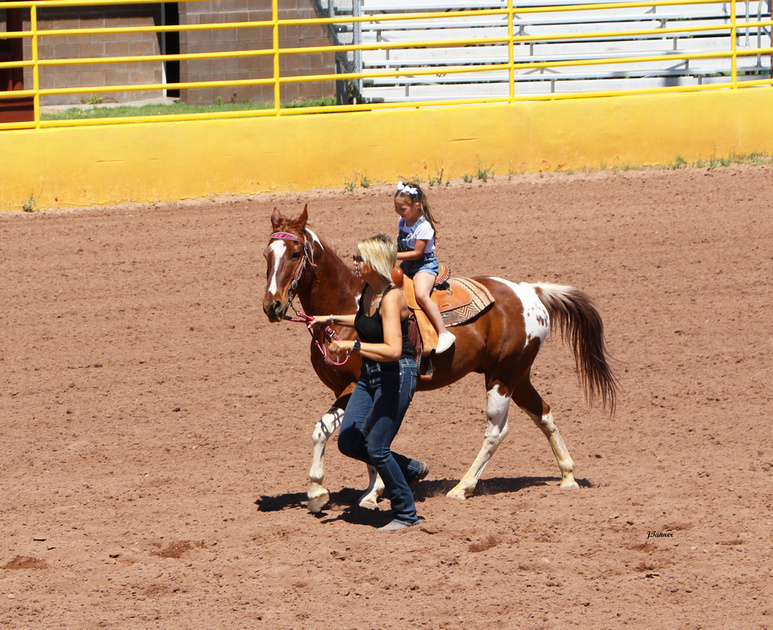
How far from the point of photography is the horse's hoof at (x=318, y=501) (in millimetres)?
6609

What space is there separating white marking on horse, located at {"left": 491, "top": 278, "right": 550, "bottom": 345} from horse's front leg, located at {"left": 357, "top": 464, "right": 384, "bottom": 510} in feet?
5.00

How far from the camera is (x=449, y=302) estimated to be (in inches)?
280

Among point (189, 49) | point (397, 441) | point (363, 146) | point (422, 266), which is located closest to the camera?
point (422, 266)

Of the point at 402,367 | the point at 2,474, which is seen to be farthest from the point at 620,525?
the point at 2,474

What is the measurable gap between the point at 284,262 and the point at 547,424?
2.47 metres

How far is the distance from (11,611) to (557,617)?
2957mm

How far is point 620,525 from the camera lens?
6359mm

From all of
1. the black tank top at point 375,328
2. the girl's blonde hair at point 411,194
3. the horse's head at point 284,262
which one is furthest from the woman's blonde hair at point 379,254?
the girl's blonde hair at point 411,194

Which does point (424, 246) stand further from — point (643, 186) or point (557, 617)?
point (643, 186)

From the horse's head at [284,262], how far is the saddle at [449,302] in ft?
2.62

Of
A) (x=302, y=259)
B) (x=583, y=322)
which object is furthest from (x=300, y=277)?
(x=583, y=322)

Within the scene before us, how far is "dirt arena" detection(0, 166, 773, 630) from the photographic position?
5559mm

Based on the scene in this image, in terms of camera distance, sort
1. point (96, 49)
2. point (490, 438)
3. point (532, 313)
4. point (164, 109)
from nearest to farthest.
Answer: point (490, 438)
point (532, 313)
point (164, 109)
point (96, 49)

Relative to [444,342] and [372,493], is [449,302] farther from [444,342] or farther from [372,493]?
[372,493]
